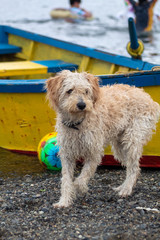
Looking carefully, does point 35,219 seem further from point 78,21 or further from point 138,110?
point 78,21

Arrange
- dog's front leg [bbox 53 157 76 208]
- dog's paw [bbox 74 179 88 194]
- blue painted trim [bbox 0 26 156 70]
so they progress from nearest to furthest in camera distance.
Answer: dog's paw [bbox 74 179 88 194]
dog's front leg [bbox 53 157 76 208]
blue painted trim [bbox 0 26 156 70]

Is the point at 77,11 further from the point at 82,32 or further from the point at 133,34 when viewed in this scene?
the point at 133,34

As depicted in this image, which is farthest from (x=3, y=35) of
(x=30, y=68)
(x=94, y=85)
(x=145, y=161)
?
(x=94, y=85)

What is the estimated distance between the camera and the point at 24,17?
3812cm

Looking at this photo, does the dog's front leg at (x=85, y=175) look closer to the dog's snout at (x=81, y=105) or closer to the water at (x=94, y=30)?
the dog's snout at (x=81, y=105)

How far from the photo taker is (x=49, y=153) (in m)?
7.56

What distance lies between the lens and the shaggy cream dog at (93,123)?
555 cm

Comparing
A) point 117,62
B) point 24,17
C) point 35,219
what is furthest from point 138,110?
point 24,17

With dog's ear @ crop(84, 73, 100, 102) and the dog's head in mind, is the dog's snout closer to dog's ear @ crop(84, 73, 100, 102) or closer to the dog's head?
the dog's head

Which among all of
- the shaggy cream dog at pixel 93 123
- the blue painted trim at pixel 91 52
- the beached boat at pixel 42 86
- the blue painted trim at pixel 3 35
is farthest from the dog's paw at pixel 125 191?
the blue painted trim at pixel 3 35

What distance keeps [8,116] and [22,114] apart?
1.13 feet

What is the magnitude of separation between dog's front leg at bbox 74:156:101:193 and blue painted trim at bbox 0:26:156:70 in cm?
340

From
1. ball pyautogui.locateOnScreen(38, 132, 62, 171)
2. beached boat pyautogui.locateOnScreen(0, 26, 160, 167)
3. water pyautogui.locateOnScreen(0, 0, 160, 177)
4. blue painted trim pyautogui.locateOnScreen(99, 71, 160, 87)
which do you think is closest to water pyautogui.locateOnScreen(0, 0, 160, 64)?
water pyautogui.locateOnScreen(0, 0, 160, 177)

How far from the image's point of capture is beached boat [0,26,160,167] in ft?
24.0
